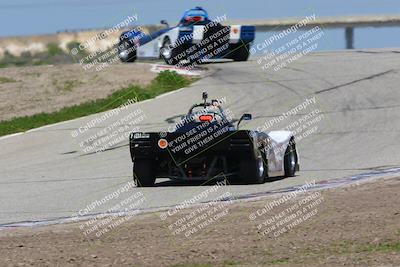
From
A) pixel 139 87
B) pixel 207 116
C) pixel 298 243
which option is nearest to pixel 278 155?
pixel 207 116

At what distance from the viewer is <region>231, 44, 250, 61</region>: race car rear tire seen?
32.8 meters

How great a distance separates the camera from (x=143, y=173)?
45.3 ft

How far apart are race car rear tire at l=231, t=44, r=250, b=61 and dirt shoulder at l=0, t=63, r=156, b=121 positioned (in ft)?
10.6

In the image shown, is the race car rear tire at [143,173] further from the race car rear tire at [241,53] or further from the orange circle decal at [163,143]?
the race car rear tire at [241,53]

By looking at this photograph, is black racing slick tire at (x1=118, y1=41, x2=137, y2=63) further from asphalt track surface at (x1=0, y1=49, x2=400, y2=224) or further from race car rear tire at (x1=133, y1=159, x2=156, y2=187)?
race car rear tire at (x1=133, y1=159, x2=156, y2=187)

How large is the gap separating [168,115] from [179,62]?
9.38 m

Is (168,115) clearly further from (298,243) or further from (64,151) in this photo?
(298,243)

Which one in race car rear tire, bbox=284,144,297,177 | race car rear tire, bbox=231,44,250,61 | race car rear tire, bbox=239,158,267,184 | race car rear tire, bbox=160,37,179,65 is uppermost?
race car rear tire, bbox=239,158,267,184

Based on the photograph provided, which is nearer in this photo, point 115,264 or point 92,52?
point 115,264

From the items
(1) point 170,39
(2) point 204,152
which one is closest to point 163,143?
(2) point 204,152

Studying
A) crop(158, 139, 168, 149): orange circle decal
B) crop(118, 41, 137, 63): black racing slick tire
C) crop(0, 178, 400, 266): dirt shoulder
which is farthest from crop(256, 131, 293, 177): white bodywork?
crop(118, 41, 137, 63): black racing slick tire

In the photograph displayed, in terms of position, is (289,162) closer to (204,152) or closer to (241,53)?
(204,152)

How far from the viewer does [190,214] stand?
1067cm

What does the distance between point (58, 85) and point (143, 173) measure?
1602cm
